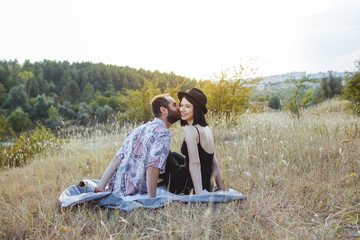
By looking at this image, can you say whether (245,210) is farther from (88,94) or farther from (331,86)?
(88,94)

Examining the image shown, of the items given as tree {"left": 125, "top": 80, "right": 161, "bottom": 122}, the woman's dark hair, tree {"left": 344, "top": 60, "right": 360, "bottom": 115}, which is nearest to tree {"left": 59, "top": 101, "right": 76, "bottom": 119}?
tree {"left": 125, "top": 80, "right": 161, "bottom": 122}

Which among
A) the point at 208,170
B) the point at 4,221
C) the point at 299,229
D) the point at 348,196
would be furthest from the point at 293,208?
the point at 4,221

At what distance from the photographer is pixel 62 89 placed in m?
54.2

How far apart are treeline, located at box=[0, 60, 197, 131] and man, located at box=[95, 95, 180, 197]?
3098 centimetres

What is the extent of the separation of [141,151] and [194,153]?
2.47 ft

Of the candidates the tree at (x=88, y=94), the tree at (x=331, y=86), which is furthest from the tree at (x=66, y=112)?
the tree at (x=331, y=86)

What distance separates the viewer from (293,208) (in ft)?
9.21

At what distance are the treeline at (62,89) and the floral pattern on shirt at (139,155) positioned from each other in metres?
31.0

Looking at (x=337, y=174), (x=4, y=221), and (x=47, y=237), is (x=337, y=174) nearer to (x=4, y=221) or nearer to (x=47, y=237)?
(x=47, y=237)

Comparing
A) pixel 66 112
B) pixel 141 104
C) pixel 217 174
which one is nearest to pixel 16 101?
pixel 66 112

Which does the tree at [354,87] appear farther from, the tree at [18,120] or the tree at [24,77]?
the tree at [24,77]

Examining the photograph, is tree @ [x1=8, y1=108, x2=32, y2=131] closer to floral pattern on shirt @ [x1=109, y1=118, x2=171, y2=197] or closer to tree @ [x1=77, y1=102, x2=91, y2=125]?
tree @ [x1=77, y1=102, x2=91, y2=125]

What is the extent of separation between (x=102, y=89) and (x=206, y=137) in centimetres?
5804

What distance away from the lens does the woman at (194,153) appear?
298 cm
